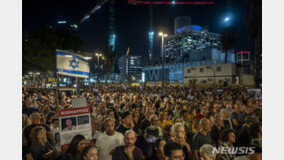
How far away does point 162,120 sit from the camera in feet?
18.5

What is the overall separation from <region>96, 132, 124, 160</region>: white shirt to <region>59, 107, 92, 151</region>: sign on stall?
36 cm

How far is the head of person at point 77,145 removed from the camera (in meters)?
3.46

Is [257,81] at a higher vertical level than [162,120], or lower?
higher

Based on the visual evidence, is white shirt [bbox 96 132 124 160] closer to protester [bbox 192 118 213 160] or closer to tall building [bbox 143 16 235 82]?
protester [bbox 192 118 213 160]

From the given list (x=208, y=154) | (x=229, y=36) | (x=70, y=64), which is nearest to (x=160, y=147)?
(x=208, y=154)

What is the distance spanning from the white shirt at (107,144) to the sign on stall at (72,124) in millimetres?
359

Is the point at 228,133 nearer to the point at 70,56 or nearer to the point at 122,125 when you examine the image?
the point at 122,125

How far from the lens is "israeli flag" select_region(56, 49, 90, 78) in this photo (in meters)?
4.51

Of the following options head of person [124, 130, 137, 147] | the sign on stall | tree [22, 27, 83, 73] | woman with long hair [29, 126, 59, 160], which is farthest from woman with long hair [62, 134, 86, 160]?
tree [22, 27, 83, 73]

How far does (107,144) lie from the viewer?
381cm

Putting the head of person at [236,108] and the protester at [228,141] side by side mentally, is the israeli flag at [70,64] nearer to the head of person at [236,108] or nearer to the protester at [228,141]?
the protester at [228,141]

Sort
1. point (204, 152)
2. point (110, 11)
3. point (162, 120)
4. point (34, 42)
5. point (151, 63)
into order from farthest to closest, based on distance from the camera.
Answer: point (110, 11) < point (151, 63) < point (34, 42) < point (162, 120) < point (204, 152)

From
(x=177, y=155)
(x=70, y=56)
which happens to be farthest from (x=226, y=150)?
(x=70, y=56)
